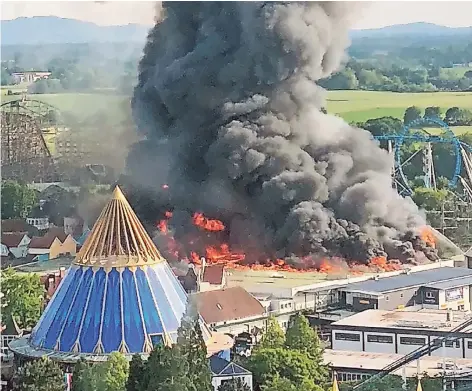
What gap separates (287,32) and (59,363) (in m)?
4.06

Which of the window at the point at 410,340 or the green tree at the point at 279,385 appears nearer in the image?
the green tree at the point at 279,385

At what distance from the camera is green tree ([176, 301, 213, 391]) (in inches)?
196

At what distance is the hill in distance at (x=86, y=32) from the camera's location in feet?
29.9

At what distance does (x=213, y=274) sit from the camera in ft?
24.7

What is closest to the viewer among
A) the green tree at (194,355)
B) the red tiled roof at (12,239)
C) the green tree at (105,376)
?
the green tree at (194,355)

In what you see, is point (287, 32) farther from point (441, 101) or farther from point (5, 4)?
point (441, 101)

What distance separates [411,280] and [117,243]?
222cm

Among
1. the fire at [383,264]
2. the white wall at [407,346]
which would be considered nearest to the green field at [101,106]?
the fire at [383,264]

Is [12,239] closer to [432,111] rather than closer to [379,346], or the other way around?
[379,346]

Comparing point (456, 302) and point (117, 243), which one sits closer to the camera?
point (117, 243)

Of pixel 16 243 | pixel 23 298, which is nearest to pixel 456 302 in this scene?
pixel 23 298

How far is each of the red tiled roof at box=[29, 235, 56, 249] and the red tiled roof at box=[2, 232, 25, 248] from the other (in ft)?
0.60

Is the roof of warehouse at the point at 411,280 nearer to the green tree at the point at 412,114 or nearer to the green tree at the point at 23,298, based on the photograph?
the green tree at the point at 23,298

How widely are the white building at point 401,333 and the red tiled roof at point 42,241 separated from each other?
3.42 metres
